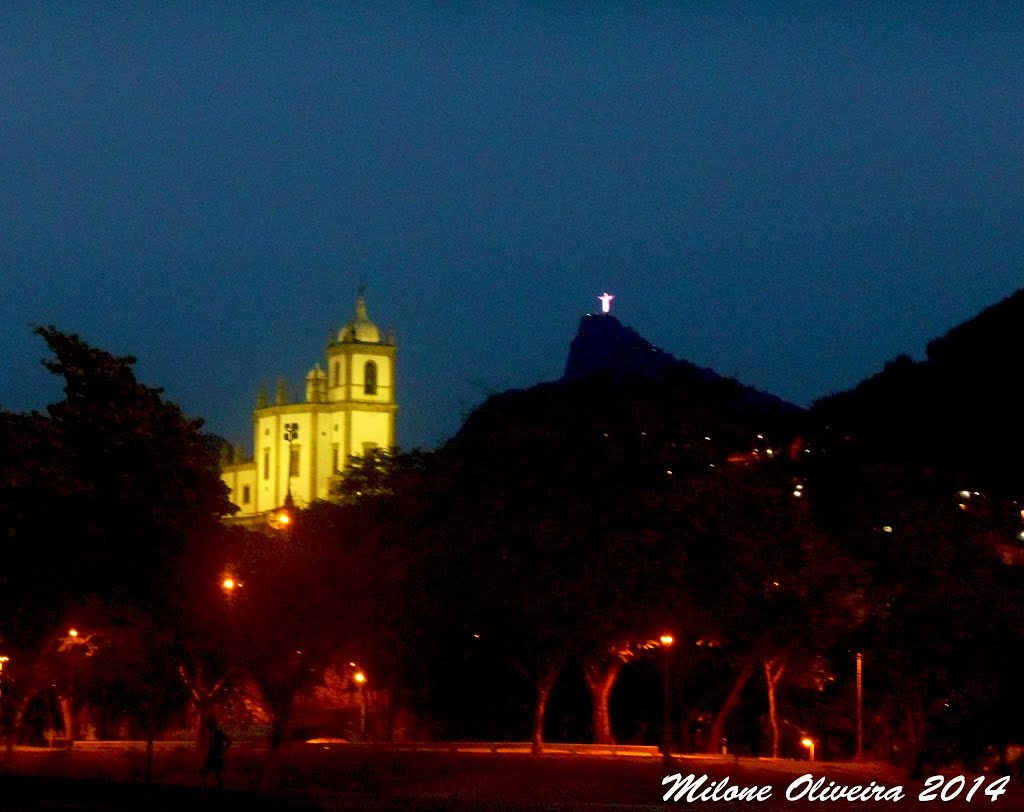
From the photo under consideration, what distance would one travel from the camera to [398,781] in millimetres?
35375

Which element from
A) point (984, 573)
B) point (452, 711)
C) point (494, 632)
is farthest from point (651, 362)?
point (984, 573)

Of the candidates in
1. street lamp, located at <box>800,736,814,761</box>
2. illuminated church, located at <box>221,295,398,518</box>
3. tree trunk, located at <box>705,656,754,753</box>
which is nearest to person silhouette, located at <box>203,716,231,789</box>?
tree trunk, located at <box>705,656,754,753</box>

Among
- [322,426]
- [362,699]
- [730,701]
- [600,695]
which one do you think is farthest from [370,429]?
[730,701]

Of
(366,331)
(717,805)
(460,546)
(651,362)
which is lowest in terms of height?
(717,805)

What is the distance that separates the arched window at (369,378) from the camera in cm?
16275

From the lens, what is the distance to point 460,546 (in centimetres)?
4572

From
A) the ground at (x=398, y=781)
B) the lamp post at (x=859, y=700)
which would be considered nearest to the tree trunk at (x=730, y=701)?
the lamp post at (x=859, y=700)

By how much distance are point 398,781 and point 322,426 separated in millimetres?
125454

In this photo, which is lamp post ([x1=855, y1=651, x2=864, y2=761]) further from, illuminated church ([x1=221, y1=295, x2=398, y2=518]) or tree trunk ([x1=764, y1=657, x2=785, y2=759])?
illuminated church ([x1=221, y1=295, x2=398, y2=518])

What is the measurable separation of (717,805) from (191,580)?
530 inches

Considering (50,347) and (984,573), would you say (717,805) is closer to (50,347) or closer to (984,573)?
(984,573)

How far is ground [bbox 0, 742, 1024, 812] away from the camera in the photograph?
2881 cm

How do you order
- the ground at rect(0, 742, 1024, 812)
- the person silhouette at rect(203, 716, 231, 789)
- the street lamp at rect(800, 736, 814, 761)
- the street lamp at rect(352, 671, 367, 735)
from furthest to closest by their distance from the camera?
1. the street lamp at rect(352, 671, 367, 735)
2. the street lamp at rect(800, 736, 814, 761)
3. the person silhouette at rect(203, 716, 231, 789)
4. the ground at rect(0, 742, 1024, 812)

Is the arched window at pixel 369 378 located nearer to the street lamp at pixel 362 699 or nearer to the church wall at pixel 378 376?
the church wall at pixel 378 376
